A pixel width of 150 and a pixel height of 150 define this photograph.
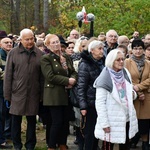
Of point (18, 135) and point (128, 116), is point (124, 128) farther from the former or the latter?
point (18, 135)

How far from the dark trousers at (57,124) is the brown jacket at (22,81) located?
16.6 inches

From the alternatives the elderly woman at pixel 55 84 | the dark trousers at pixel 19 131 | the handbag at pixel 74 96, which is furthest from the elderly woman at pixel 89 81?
the dark trousers at pixel 19 131

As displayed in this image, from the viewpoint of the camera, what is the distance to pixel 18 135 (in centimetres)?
696

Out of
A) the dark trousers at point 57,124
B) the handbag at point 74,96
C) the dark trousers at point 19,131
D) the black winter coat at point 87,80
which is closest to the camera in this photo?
the black winter coat at point 87,80

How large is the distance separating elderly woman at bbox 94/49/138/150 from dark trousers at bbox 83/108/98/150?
44 cm

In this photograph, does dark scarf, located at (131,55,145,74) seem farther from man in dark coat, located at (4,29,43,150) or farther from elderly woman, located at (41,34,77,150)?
man in dark coat, located at (4,29,43,150)

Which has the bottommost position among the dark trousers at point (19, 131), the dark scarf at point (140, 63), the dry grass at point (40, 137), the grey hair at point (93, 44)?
the dry grass at point (40, 137)

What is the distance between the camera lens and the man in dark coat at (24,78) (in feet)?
21.9

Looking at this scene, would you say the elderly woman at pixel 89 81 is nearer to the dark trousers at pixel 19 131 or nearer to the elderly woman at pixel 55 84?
the elderly woman at pixel 55 84

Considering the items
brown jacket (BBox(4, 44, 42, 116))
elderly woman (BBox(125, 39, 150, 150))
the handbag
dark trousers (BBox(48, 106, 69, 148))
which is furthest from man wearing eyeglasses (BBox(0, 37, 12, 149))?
elderly woman (BBox(125, 39, 150, 150))

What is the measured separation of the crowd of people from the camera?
221 inches

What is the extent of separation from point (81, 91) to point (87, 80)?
0.63ft

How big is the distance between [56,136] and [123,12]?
940 centimetres

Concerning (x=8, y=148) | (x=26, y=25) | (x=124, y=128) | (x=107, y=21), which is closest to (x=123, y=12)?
(x=107, y=21)
